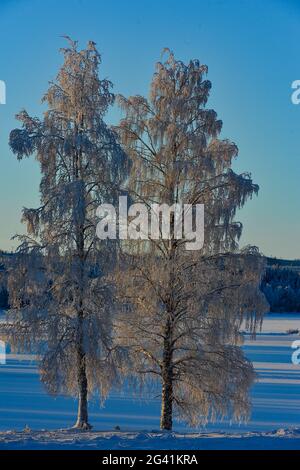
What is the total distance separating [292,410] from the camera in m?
18.7

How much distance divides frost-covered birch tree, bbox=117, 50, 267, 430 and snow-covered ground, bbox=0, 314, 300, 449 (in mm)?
1173

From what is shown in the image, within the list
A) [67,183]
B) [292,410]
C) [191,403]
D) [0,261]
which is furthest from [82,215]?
[292,410]

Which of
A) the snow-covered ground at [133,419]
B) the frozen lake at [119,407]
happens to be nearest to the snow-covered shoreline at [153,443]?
the snow-covered ground at [133,419]

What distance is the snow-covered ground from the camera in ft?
28.2

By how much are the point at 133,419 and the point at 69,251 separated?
6585mm

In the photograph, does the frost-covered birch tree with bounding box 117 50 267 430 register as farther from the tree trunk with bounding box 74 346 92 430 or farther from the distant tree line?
the distant tree line

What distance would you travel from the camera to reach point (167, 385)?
14.3 metres

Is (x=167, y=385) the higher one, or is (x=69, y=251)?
(x=69, y=251)

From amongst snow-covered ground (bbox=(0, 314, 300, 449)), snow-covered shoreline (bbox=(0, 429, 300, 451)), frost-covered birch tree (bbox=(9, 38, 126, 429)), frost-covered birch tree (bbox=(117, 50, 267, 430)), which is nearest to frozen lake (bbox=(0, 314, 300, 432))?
snow-covered ground (bbox=(0, 314, 300, 449))

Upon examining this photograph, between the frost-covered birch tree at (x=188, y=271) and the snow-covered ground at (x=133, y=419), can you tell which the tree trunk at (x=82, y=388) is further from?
the frost-covered birch tree at (x=188, y=271)

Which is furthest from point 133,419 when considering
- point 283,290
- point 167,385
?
point 283,290

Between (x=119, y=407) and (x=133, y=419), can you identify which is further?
(x=119, y=407)

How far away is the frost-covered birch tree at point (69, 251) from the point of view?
12320 mm

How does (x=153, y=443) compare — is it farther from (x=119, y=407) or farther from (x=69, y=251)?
(x=119, y=407)
